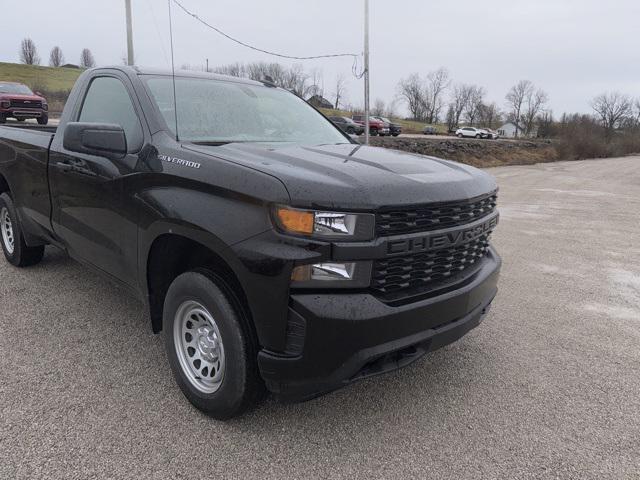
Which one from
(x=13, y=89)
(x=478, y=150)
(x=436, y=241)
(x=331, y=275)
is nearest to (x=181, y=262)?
(x=331, y=275)

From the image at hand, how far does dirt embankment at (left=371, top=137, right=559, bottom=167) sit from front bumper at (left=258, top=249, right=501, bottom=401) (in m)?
19.8

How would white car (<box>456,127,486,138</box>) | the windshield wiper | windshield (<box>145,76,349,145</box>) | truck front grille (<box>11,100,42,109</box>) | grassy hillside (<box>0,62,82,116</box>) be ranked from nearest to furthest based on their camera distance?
1. the windshield wiper
2. windshield (<box>145,76,349,145</box>)
3. truck front grille (<box>11,100,42,109</box>)
4. grassy hillside (<box>0,62,82,116</box>)
5. white car (<box>456,127,486,138</box>)

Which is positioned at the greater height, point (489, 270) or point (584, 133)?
point (584, 133)

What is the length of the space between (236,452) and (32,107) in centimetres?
2209

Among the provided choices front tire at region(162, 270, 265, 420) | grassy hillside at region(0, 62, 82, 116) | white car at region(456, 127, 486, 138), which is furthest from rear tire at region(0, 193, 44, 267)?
white car at region(456, 127, 486, 138)

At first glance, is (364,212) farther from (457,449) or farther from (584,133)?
(584,133)

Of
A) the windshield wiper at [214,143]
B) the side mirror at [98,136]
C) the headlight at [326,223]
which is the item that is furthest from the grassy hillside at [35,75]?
the headlight at [326,223]

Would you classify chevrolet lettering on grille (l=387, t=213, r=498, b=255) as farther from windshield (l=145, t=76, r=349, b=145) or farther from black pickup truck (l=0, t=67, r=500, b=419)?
windshield (l=145, t=76, r=349, b=145)

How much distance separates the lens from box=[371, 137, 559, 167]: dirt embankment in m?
26.6

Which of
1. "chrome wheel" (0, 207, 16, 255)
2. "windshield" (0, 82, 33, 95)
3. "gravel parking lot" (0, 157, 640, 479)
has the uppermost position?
"windshield" (0, 82, 33, 95)

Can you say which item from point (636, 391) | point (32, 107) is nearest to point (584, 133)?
point (32, 107)

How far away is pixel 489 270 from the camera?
3012 millimetres

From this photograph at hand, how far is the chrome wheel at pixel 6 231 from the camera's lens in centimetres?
503

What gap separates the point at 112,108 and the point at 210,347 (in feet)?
6.25
